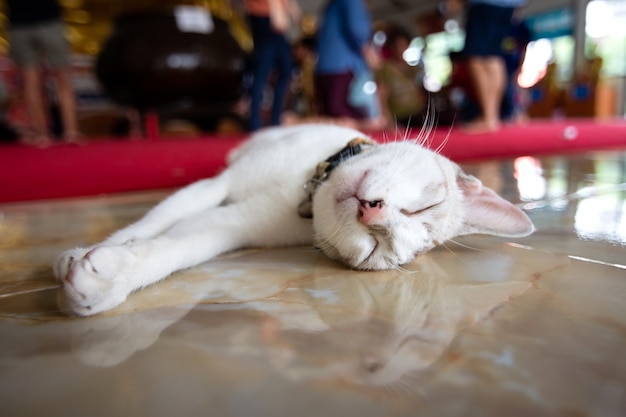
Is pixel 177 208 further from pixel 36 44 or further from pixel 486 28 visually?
pixel 36 44

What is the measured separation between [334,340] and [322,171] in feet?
1.67

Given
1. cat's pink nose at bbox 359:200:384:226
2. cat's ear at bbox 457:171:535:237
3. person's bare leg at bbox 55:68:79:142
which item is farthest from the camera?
person's bare leg at bbox 55:68:79:142

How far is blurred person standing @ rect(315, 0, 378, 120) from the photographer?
11.1 ft

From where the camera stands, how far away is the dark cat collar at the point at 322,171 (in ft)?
3.42

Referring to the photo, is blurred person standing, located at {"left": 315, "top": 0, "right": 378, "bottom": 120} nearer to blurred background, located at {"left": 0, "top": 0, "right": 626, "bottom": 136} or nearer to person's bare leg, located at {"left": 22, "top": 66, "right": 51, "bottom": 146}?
blurred background, located at {"left": 0, "top": 0, "right": 626, "bottom": 136}

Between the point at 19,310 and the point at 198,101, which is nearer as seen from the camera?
the point at 19,310

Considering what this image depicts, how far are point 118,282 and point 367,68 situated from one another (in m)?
3.35

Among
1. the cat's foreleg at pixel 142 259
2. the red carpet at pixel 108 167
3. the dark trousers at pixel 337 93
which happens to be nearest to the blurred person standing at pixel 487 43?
the red carpet at pixel 108 167

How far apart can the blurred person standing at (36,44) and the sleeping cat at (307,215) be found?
8.60ft

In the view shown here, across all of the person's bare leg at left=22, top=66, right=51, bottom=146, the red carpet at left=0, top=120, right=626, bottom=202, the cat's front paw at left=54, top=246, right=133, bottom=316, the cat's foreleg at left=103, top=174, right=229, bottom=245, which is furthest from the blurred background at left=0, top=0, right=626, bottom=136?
the cat's front paw at left=54, top=246, right=133, bottom=316

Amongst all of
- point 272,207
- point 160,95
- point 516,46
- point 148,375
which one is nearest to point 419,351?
point 148,375

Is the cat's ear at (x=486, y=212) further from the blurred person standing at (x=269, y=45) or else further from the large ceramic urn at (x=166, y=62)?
the blurred person standing at (x=269, y=45)

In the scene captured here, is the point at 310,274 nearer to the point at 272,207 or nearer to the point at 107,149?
the point at 272,207

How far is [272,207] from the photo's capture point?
1.12 m
